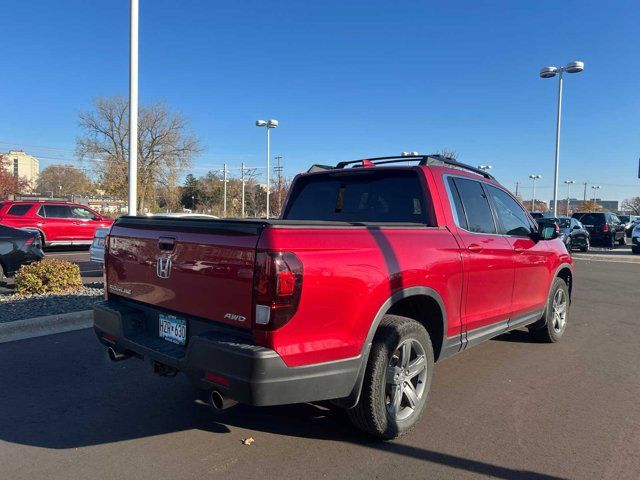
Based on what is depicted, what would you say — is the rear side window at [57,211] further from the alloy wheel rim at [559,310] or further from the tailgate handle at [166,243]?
the alloy wheel rim at [559,310]

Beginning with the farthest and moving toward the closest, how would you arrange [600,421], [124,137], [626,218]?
[124,137] → [626,218] → [600,421]

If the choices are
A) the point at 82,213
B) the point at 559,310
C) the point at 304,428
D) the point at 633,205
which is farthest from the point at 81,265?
the point at 633,205

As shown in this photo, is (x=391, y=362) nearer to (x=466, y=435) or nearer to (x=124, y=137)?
(x=466, y=435)

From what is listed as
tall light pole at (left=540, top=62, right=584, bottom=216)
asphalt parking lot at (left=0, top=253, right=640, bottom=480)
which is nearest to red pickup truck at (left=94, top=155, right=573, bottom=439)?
asphalt parking lot at (left=0, top=253, right=640, bottom=480)

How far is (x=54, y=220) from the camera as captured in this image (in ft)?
54.7

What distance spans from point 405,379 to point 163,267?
76.8 inches

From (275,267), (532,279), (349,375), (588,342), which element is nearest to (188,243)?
(275,267)

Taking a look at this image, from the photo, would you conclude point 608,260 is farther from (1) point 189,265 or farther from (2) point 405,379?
(1) point 189,265

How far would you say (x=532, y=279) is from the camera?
538 centimetres

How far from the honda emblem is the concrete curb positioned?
340cm

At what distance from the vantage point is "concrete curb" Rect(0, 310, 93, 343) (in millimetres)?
5773

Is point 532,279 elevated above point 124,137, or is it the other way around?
point 124,137

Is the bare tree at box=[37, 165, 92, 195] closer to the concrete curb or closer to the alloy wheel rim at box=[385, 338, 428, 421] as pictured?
the concrete curb

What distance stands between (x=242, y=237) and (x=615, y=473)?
2.83 meters
